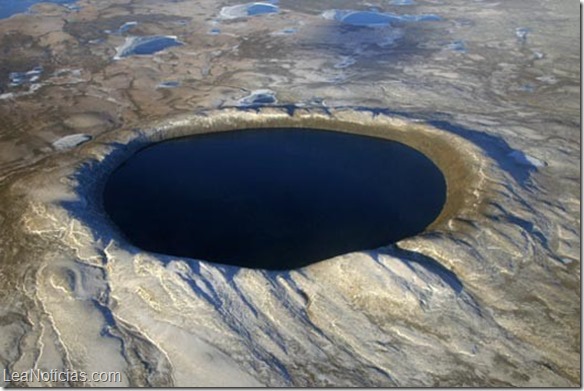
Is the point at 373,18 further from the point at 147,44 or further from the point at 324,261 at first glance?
the point at 324,261

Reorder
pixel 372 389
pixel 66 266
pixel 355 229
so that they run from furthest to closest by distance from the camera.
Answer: pixel 355 229 < pixel 66 266 < pixel 372 389

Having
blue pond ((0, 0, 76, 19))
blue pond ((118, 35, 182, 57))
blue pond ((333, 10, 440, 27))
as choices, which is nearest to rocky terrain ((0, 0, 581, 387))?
blue pond ((118, 35, 182, 57))

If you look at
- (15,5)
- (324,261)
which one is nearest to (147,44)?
(15,5)

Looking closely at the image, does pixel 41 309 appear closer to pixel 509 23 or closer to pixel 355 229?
pixel 355 229

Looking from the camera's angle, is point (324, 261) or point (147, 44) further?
point (147, 44)

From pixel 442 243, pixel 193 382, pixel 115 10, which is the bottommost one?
pixel 193 382

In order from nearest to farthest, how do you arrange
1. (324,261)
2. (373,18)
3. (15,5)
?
(324,261) < (373,18) < (15,5)

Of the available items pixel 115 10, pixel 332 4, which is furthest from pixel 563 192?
pixel 115 10

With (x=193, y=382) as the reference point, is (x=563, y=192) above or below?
above
